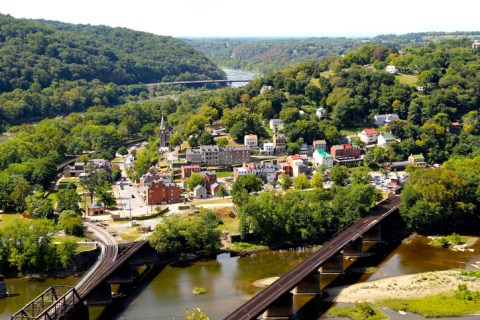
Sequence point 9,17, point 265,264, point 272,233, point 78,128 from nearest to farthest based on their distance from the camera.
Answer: point 265,264 < point 272,233 < point 78,128 < point 9,17

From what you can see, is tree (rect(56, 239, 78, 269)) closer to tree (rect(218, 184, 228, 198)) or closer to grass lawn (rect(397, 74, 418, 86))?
tree (rect(218, 184, 228, 198))

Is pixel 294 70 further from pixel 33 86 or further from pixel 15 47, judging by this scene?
pixel 15 47

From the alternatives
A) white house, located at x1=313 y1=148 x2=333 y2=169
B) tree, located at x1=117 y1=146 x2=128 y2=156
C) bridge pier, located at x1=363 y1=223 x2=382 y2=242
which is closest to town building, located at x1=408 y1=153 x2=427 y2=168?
white house, located at x1=313 y1=148 x2=333 y2=169

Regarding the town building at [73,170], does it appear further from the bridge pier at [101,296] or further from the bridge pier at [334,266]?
the bridge pier at [334,266]

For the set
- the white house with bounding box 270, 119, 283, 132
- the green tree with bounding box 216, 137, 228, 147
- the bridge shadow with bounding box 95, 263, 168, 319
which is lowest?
the bridge shadow with bounding box 95, 263, 168, 319

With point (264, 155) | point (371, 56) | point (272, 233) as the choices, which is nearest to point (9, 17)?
point (371, 56)

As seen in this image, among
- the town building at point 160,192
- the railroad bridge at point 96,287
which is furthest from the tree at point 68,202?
the town building at point 160,192

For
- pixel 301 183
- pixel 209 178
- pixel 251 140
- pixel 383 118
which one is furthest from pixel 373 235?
pixel 383 118
